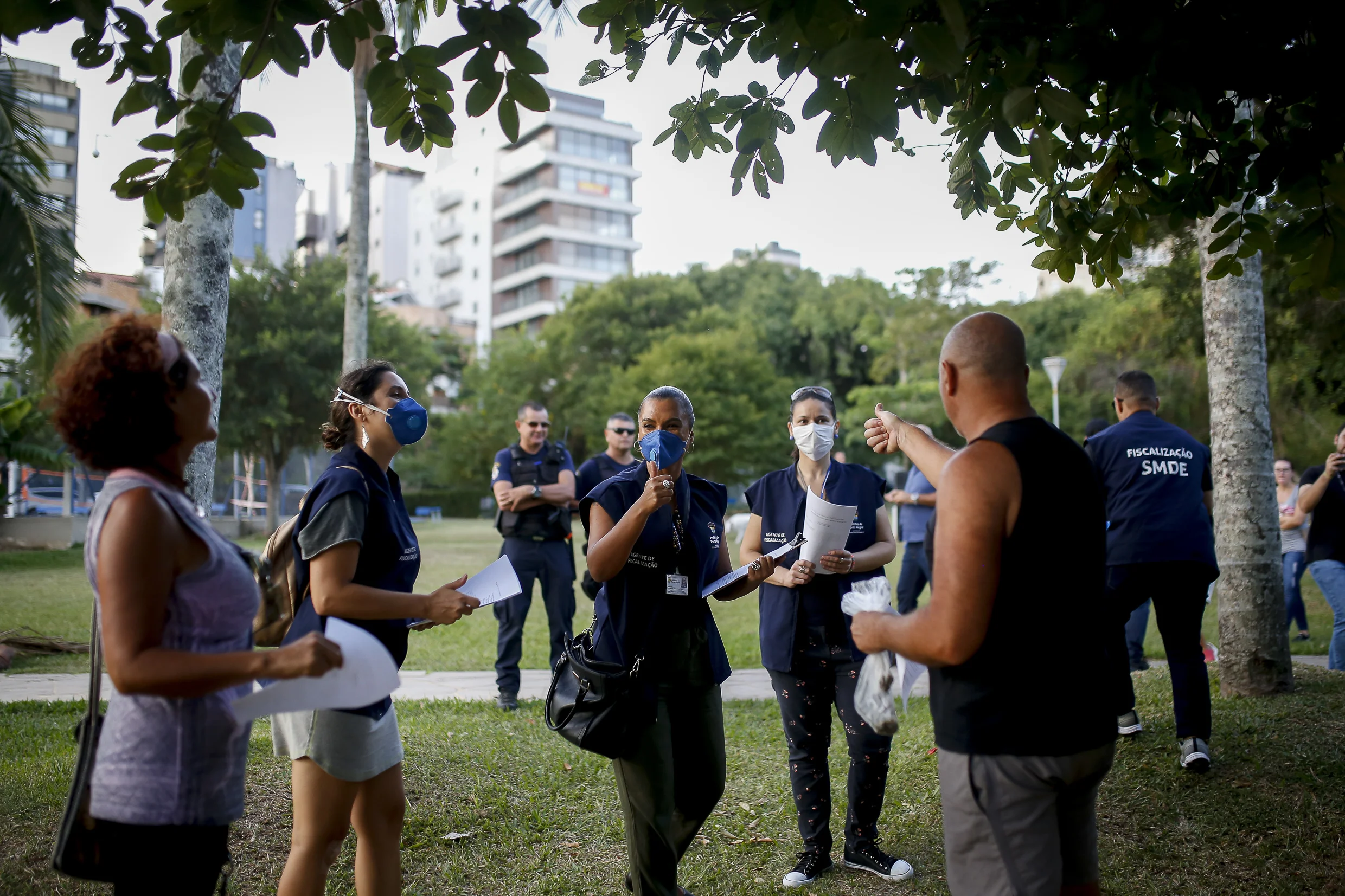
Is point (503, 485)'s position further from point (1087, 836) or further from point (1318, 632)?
point (1318, 632)

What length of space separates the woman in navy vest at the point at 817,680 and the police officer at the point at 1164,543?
5.40ft

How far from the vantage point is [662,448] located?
12.3ft

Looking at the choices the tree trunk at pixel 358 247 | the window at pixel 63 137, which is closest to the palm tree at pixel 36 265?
the tree trunk at pixel 358 247

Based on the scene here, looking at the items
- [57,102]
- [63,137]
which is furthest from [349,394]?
[57,102]

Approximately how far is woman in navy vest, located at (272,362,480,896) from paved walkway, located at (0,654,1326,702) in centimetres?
513

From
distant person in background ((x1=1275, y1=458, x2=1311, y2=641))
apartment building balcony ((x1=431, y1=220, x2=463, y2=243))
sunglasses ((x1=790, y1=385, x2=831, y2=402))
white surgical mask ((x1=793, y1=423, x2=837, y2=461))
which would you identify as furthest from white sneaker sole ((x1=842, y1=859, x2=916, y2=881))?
apartment building balcony ((x1=431, y1=220, x2=463, y2=243))

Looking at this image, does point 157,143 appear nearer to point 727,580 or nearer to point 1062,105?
point 727,580

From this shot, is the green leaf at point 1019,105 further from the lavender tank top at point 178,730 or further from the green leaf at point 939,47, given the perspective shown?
the lavender tank top at point 178,730

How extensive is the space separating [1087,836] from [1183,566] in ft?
11.6

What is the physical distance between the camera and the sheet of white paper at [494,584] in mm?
3320

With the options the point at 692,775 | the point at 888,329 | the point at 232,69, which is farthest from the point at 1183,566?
the point at 888,329

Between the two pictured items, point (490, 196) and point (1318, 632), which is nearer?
point (1318, 632)

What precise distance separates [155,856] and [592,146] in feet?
276

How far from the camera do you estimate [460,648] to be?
11.5 meters
